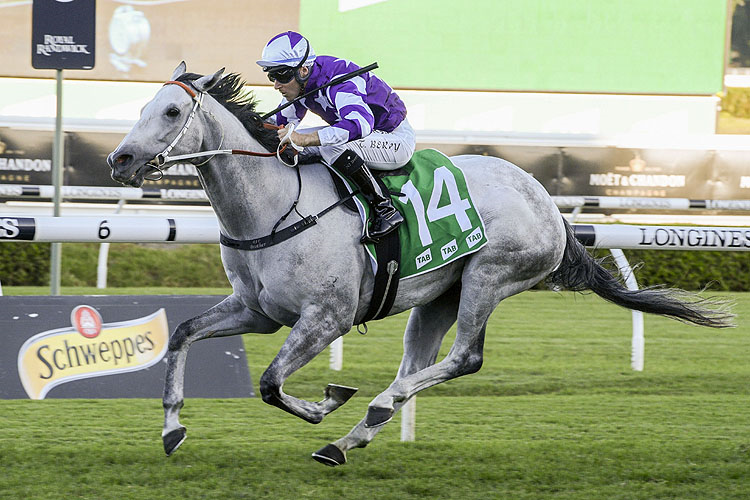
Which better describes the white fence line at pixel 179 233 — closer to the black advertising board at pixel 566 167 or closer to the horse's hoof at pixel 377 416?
the horse's hoof at pixel 377 416

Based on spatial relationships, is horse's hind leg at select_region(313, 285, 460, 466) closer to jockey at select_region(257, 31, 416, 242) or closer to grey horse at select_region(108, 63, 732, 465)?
grey horse at select_region(108, 63, 732, 465)

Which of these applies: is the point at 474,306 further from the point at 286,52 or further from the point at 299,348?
the point at 286,52

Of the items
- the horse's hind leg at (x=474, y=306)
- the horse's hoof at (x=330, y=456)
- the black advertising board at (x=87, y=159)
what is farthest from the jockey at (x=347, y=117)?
the black advertising board at (x=87, y=159)

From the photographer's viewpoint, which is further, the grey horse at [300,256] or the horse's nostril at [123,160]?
the grey horse at [300,256]

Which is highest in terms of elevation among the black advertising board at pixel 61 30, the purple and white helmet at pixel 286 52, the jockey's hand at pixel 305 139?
the black advertising board at pixel 61 30

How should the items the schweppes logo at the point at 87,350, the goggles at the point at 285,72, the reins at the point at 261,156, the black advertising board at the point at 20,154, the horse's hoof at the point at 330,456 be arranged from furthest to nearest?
the black advertising board at the point at 20,154, the schweppes logo at the point at 87,350, the horse's hoof at the point at 330,456, the goggles at the point at 285,72, the reins at the point at 261,156

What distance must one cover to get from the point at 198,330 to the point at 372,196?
0.75m

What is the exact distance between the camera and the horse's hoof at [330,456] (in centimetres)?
347

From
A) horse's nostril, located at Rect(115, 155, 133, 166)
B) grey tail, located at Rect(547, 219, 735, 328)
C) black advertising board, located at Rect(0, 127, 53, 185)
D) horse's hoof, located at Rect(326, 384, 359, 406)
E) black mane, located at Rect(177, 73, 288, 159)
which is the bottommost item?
horse's hoof, located at Rect(326, 384, 359, 406)

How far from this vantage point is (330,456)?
137 inches

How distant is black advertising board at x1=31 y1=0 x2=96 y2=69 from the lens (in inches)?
204

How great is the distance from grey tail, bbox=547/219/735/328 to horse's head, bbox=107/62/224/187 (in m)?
1.63

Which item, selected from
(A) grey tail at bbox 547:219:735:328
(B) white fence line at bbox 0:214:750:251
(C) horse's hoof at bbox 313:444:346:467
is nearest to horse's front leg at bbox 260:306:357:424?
(C) horse's hoof at bbox 313:444:346:467

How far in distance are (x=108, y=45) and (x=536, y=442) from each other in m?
11.0
